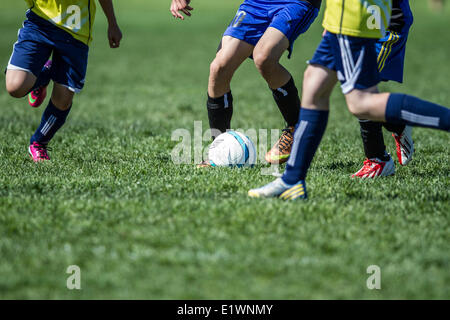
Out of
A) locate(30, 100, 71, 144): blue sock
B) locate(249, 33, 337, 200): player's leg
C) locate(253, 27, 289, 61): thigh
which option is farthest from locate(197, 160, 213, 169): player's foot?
locate(30, 100, 71, 144): blue sock

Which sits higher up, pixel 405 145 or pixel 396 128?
pixel 396 128

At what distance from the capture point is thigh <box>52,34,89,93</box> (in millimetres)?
4969

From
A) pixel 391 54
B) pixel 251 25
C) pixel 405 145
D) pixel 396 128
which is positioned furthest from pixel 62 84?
pixel 405 145

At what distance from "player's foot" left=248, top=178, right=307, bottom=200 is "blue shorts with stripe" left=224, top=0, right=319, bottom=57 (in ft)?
5.18

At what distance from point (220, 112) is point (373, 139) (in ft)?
4.57

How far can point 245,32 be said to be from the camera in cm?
475

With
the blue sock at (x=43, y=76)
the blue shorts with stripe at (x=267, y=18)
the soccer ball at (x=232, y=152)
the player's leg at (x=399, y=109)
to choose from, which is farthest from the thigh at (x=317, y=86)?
the blue sock at (x=43, y=76)

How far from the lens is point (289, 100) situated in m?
5.10

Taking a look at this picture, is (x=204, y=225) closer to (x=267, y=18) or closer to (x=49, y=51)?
(x=267, y=18)

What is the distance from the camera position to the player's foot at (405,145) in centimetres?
499

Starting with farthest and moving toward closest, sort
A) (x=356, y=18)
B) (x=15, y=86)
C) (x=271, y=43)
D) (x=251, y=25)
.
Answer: (x=15, y=86) < (x=251, y=25) < (x=271, y=43) < (x=356, y=18)

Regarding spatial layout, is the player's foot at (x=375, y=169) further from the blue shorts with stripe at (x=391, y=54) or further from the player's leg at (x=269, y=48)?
the player's leg at (x=269, y=48)
